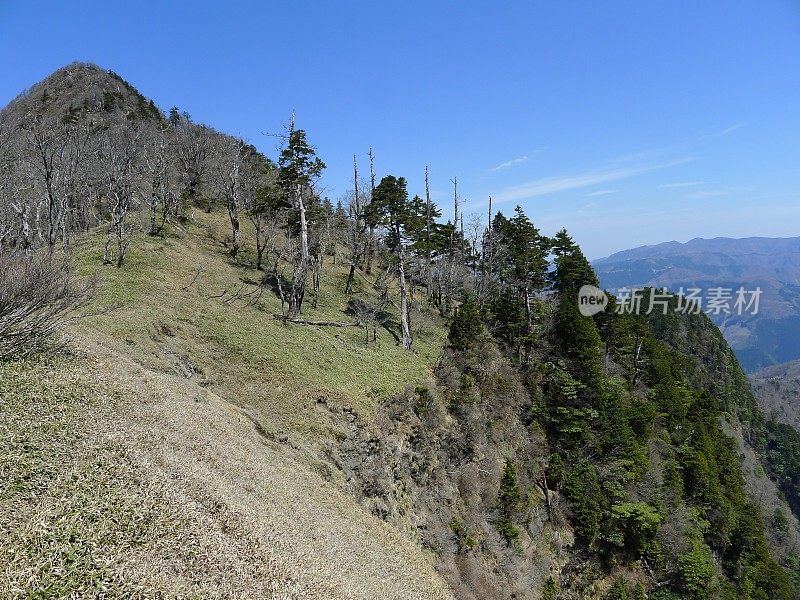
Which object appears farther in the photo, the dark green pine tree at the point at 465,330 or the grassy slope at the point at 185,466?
the dark green pine tree at the point at 465,330

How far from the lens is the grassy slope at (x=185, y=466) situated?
7.45m

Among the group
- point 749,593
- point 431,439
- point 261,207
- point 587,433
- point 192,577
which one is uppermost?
point 261,207

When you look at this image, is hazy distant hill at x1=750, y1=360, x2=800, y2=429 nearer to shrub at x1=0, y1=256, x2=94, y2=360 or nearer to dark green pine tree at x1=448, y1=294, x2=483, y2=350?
dark green pine tree at x1=448, y1=294, x2=483, y2=350

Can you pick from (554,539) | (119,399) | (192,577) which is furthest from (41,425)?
(554,539)

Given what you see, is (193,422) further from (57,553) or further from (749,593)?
(749,593)

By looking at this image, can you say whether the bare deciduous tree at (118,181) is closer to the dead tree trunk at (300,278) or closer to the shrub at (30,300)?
the dead tree trunk at (300,278)

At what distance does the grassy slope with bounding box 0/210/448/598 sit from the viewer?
745cm

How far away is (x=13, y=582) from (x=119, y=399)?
244 inches

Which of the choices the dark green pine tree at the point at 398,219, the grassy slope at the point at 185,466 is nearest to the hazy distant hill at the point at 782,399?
the dark green pine tree at the point at 398,219

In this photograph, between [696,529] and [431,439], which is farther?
[696,529]

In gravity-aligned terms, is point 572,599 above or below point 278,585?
below

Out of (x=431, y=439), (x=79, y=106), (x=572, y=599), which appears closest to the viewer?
(x=431, y=439)

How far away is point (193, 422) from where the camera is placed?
1364cm

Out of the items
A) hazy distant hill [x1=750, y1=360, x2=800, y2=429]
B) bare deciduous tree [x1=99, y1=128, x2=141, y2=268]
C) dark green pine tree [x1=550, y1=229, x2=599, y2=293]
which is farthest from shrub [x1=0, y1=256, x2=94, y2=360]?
hazy distant hill [x1=750, y1=360, x2=800, y2=429]
